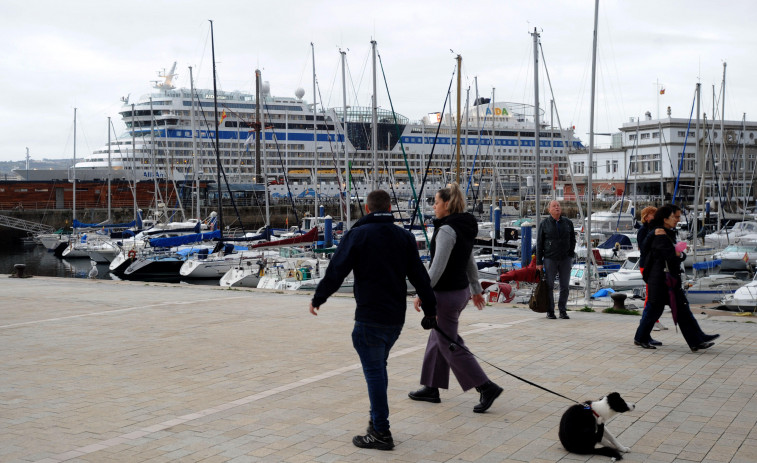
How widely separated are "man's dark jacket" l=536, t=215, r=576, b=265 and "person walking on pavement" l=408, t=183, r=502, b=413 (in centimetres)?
475

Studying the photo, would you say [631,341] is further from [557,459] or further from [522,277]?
[522,277]

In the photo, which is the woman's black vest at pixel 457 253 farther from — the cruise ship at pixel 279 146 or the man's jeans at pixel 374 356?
the cruise ship at pixel 279 146

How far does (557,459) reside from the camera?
493cm

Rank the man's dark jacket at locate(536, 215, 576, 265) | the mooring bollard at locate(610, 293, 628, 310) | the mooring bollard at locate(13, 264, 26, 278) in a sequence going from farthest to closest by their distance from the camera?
the mooring bollard at locate(13, 264, 26, 278), the mooring bollard at locate(610, 293, 628, 310), the man's dark jacket at locate(536, 215, 576, 265)

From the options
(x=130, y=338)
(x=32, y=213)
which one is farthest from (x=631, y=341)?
(x=32, y=213)

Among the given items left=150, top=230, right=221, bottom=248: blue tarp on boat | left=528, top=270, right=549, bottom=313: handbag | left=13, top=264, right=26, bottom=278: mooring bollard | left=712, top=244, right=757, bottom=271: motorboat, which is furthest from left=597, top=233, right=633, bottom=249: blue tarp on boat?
left=528, top=270, right=549, bottom=313: handbag

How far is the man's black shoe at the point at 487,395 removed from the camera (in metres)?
6.08

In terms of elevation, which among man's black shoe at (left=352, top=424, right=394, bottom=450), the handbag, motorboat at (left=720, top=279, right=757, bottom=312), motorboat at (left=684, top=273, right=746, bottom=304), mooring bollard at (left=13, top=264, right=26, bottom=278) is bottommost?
motorboat at (left=684, top=273, right=746, bottom=304)

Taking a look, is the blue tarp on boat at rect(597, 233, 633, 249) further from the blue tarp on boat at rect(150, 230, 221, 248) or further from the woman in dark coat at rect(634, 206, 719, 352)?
the woman in dark coat at rect(634, 206, 719, 352)

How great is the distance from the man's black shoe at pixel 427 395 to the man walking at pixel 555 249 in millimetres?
4984

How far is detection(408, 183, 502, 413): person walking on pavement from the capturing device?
6.17 metres

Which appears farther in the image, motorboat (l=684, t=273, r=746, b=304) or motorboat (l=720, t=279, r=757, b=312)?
motorboat (l=684, t=273, r=746, b=304)

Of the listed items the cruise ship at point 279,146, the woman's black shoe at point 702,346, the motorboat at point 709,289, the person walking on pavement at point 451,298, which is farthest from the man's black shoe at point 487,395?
the cruise ship at point 279,146

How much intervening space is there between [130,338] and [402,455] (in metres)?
5.82
